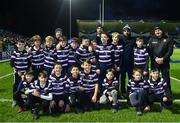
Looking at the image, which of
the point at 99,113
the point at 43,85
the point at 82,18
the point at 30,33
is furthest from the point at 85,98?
the point at 82,18

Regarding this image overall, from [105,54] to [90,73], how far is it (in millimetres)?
918

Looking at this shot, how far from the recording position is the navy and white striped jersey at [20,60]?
1036cm

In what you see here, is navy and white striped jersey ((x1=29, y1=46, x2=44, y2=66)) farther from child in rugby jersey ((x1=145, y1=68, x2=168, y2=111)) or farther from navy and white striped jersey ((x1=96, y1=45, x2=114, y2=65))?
child in rugby jersey ((x1=145, y1=68, x2=168, y2=111))

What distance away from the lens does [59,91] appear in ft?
30.8

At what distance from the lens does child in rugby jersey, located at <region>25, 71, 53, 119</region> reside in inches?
355

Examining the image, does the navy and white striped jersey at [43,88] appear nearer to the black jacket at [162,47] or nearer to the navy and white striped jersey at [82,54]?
the navy and white striped jersey at [82,54]

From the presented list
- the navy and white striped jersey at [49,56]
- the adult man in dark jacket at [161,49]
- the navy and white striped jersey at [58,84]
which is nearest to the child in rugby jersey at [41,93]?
the navy and white striped jersey at [58,84]

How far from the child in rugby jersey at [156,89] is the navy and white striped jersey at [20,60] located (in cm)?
347

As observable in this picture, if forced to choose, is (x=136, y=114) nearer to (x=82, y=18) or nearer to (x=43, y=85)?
(x=43, y=85)

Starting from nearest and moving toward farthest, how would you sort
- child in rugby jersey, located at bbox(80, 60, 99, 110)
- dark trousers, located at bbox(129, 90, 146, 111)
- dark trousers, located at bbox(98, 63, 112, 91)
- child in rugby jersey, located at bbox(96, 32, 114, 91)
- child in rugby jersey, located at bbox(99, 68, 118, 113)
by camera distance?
dark trousers, located at bbox(129, 90, 146, 111)
child in rugby jersey, located at bbox(99, 68, 118, 113)
child in rugby jersey, located at bbox(80, 60, 99, 110)
child in rugby jersey, located at bbox(96, 32, 114, 91)
dark trousers, located at bbox(98, 63, 112, 91)

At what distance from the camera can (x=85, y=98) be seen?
959 centimetres

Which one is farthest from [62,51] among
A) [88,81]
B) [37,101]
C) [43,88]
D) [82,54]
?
[37,101]

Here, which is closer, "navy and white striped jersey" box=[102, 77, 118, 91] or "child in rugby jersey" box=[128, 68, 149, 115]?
"child in rugby jersey" box=[128, 68, 149, 115]

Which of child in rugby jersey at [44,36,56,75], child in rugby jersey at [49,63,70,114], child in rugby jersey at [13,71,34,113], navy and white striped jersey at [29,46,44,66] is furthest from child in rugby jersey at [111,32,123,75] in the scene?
child in rugby jersey at [13,71,34,113]
